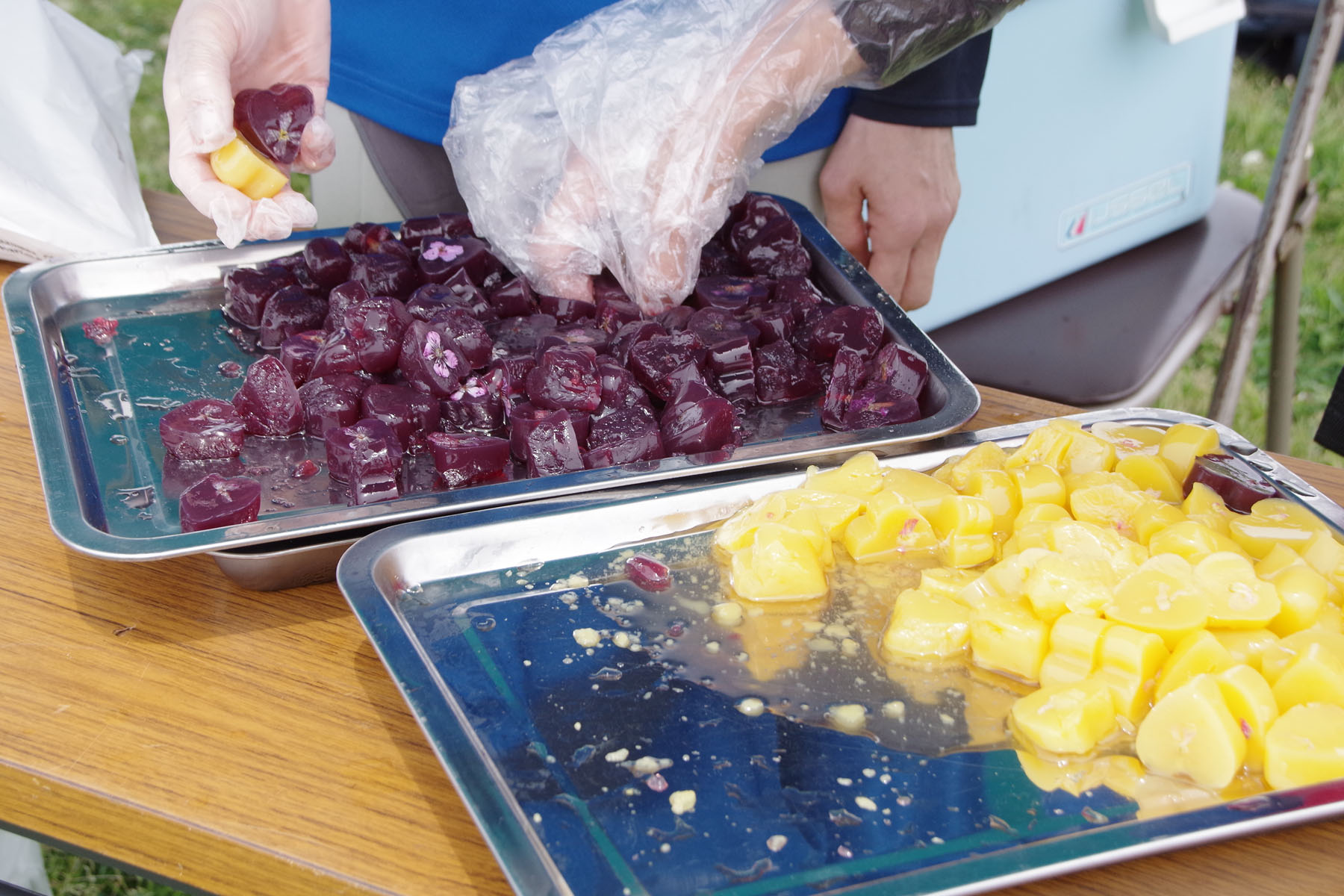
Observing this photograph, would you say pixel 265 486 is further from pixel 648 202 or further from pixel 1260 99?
pixel 1260 99

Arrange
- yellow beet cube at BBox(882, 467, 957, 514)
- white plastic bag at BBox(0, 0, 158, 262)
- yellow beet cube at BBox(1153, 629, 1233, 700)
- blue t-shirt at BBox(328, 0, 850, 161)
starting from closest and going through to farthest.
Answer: yellow beet cube at BBox(1153, 629, 1233, 700), yellow beet cube at BBox(882, 467, 957, 514), white plastic bag at BBox(0, 0, 158, 262), blue t-shirt at BBox(328, 0, 850, 161)

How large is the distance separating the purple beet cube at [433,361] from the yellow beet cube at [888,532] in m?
0.50

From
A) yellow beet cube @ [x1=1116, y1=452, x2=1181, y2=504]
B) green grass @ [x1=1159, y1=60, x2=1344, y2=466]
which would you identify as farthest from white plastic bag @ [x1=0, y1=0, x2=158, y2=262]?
green grass @ [x1=1159, y1=60, x2=1344, y2=466]

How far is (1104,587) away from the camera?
3.16 feet

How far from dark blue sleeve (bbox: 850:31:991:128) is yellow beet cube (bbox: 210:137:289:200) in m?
0.92

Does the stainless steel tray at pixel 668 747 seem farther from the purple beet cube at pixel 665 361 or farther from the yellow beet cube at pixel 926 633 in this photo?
the purple beet cube at pixel 665 361

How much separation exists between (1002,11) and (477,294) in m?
0.75

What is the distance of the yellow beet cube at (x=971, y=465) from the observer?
3.83 feet

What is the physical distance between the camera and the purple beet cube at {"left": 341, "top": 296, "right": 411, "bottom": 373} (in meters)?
1.35

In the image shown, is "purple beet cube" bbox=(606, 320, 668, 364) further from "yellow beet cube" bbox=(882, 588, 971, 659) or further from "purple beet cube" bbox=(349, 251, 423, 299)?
"yellow beet cube" bbox=(882, 588, 971, 659)

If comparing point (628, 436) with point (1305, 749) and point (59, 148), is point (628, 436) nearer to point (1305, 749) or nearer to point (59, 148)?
point (1305, 749)

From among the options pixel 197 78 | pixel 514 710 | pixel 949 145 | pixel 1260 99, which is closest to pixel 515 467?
pixel 514 710

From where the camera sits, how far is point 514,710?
2.96 ft

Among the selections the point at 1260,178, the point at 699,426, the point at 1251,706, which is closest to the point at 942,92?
the point at 699,426
